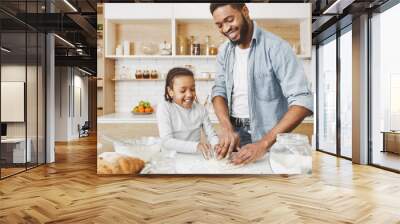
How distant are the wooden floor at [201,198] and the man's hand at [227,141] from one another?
0.38 meters

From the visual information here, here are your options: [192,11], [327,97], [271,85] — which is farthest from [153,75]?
[327,97]

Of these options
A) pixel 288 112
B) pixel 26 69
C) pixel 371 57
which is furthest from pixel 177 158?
pixel 371 57

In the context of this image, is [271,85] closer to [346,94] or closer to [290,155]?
[290,155]

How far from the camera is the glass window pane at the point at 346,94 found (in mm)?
7762

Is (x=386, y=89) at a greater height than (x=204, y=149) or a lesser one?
greater

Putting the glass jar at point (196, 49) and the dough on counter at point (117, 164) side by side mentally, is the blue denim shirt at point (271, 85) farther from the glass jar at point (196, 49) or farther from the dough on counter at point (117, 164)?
the dough on counter at point (117, 164)

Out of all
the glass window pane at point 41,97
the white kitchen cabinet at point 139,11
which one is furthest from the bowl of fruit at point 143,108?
the glass window pane at point 41,97

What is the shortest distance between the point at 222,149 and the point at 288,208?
1.73 metres

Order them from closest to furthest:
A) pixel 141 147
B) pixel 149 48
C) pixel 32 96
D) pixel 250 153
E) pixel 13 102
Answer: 1. pixel 250 153
2. pixel 141 147
3. pixel 149 48
4. pixel 13 102
5. pixel 32 96

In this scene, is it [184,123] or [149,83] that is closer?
[184,123]

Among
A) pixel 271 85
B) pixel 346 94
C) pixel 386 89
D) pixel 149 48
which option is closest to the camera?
pixel 271 85

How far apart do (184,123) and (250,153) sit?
3.21 ft

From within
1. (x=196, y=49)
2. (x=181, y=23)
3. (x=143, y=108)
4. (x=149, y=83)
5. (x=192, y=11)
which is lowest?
(x=143, y=108)

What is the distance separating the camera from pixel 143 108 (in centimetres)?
565
